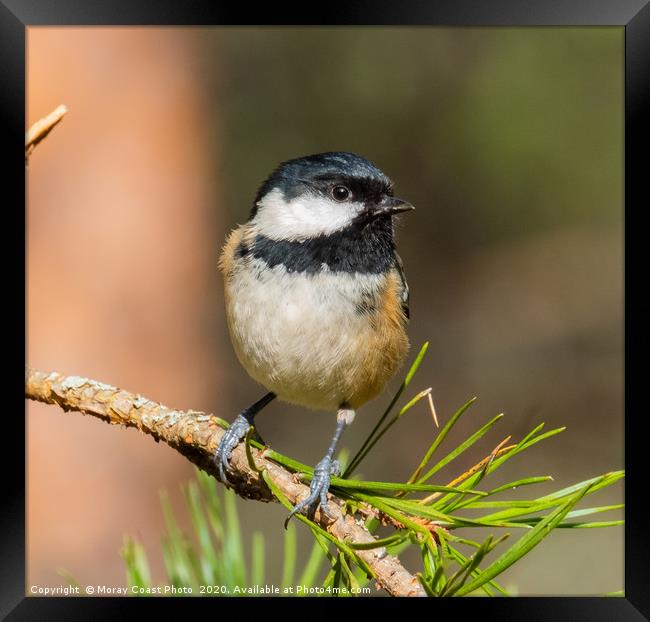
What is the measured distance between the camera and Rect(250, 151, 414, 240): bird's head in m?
2.04

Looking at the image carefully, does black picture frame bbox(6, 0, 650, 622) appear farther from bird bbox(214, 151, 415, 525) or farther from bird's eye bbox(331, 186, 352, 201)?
bird's eye bbox(331, 186, 352, 201)

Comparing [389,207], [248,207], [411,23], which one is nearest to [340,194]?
[389,207]

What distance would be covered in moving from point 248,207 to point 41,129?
2767 millimetres

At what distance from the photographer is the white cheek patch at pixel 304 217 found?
6.61 feet

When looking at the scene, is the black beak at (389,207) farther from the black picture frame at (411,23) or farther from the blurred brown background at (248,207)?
the blurred brown background at (248,207)

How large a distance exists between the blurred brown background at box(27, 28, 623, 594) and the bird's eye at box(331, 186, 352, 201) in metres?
1.26

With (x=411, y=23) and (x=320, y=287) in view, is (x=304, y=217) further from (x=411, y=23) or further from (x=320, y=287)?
(x=411, y=23)

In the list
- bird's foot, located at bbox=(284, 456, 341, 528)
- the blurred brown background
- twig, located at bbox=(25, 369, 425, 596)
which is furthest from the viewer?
the blurred brown background

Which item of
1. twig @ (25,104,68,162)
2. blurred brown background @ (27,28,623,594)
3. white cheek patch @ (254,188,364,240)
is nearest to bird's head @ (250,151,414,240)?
white cheek patch @ (254,188,364,240)

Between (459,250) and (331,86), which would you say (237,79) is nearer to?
(331,86)

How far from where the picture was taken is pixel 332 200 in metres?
2.07

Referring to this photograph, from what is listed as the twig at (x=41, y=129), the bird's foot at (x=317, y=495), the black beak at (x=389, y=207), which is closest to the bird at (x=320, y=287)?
the black beak at (x=389, y=207)

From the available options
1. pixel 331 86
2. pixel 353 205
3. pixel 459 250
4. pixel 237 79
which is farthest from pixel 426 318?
→ pixel 353 205

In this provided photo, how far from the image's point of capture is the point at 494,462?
128 centimetres
